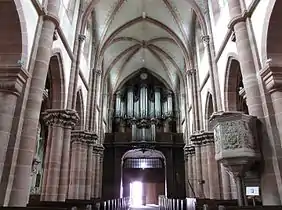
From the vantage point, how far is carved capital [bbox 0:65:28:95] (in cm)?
711

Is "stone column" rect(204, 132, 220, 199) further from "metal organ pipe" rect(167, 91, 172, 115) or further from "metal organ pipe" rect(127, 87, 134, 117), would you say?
"metal organ pipe" rect(127, 87, 134, 117)

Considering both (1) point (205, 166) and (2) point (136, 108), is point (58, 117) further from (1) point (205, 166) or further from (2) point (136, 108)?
(2) point (136, 108)

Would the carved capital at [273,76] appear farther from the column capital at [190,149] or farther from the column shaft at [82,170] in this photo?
the column capital at [190,149]

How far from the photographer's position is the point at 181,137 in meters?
22.7

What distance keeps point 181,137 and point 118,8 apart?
11.5 meters

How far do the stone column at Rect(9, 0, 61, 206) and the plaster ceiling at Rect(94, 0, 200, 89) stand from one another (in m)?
8.25

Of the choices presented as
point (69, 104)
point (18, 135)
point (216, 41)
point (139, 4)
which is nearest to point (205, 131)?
point (216, 41)

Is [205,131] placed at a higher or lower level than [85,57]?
lower

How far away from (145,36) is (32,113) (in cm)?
1535

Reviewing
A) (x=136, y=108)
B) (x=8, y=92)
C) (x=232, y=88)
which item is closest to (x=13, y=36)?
(x=8, y=92)

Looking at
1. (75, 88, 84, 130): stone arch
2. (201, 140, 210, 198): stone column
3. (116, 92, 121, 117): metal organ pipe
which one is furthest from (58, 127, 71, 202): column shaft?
(116, 92, 121, 117): metal organ pipe

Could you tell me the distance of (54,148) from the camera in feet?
35.3

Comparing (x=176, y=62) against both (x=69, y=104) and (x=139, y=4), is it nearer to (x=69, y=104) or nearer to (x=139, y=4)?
(x=139, y=4)

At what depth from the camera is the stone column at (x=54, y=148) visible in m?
10.5
